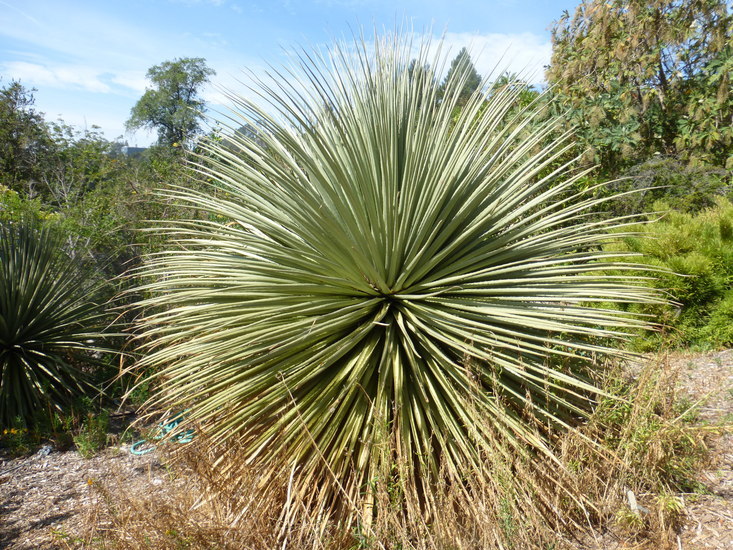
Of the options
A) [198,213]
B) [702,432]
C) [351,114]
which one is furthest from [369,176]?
[198,213]

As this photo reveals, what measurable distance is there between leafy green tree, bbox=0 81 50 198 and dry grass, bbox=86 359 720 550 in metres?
15.5

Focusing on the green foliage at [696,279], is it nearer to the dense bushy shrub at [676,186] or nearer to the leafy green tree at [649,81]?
the dense bushy shrub at [676,186]

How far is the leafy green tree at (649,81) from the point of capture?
8.44m

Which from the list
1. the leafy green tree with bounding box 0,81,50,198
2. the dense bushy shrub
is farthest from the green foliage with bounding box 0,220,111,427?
the leafy green tree with bounding box 0,81,50,198

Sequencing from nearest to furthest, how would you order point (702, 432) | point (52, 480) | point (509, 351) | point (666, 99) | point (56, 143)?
point (509, 351), point (702, 432), point (52, 480), point (666, 99), point (56, 143)

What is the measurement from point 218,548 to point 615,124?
27.3ft

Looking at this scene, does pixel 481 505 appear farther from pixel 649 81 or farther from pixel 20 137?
pixel 20 137

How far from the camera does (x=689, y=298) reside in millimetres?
5707

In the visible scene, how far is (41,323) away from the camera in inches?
229

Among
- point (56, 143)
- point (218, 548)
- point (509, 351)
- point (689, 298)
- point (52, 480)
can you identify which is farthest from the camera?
point (56, 143)

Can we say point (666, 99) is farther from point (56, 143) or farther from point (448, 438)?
point (56, 143)

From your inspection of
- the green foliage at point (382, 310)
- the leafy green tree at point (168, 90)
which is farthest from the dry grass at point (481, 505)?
the leafy green tree at point (168, 90)

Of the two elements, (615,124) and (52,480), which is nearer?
(52,480)

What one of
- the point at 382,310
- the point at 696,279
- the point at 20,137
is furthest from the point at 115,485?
the point at 20,137
